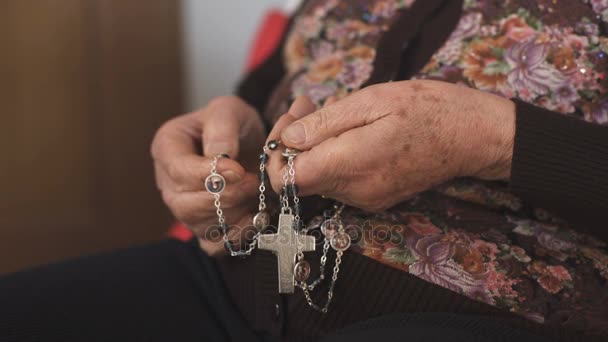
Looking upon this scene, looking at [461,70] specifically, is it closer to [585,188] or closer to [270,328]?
[585,188]

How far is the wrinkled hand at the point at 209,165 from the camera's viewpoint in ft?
2.03

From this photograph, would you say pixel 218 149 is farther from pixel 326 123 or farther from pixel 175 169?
pixel 326 123

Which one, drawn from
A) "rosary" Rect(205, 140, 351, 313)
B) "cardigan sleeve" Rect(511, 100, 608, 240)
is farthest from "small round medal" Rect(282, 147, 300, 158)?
"cardigan sleeve" Rect(511, 100, 608, 240)

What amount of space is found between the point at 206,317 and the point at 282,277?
14cm

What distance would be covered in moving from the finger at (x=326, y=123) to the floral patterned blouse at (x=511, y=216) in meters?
0.12

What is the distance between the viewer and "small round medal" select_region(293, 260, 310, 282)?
57 cm

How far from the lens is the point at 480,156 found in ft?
1.86

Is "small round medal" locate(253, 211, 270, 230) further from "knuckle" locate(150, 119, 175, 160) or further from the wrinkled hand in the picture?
"knuckle" locate(150, 119, 175, 160)

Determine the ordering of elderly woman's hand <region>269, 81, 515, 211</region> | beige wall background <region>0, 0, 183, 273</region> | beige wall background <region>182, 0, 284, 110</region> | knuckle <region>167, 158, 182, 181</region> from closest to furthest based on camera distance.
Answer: elderly woman's hand <region>269, 81, 515, 211</region>
knuckle <region>167, 158, 182, 181</region>
beige wall background <region>0, 0, 183, 273</region>
beige wall background <region>182, 0, 284, 110</region>

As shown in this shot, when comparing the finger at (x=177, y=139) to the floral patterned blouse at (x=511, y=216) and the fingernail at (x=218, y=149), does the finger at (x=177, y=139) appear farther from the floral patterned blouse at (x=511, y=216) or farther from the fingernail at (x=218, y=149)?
the floral patterned blouse at (x=511, y=216)

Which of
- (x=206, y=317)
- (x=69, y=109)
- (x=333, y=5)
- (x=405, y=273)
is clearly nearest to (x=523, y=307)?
(x=405, y=273)

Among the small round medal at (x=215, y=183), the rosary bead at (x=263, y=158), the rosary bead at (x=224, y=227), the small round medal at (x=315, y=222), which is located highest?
the rosary bead at (x=263, y=158)

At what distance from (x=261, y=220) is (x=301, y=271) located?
2.7 inches

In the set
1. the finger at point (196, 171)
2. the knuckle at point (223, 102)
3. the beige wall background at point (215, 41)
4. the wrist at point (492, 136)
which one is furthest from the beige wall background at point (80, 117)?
the wrist at point (492, 136)
